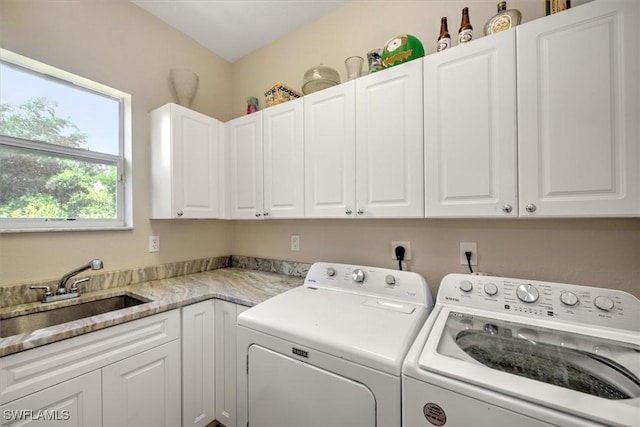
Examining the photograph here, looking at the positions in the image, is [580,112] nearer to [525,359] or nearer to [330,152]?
[525,359]

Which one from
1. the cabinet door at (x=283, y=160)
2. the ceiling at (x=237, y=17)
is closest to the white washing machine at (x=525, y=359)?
the cabinet door at (x=283, y=160)

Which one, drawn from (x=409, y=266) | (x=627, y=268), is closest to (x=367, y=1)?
(x=409, y=266)

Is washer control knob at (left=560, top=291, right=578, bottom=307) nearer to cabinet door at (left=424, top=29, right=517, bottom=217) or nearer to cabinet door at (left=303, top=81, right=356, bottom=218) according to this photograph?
cabinet door at (left=424, top=29, right=517, bottom=217)

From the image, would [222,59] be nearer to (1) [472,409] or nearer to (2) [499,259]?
(2) [499,259]

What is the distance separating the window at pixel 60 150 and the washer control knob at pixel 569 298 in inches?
98.0

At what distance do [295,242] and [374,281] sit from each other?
2.71ft

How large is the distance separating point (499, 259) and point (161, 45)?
2.75 metres

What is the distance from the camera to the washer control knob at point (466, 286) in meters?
1.24

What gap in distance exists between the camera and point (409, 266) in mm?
1663

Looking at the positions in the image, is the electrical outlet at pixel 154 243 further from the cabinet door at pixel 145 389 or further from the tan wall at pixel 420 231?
the cabinet door at pixel 145 389

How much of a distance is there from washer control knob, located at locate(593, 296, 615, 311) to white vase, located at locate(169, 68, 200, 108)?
2.69 metres

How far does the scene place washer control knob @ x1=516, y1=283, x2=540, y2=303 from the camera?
1127mm

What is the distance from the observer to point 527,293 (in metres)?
1.14

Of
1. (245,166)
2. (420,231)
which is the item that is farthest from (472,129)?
(245,166)
